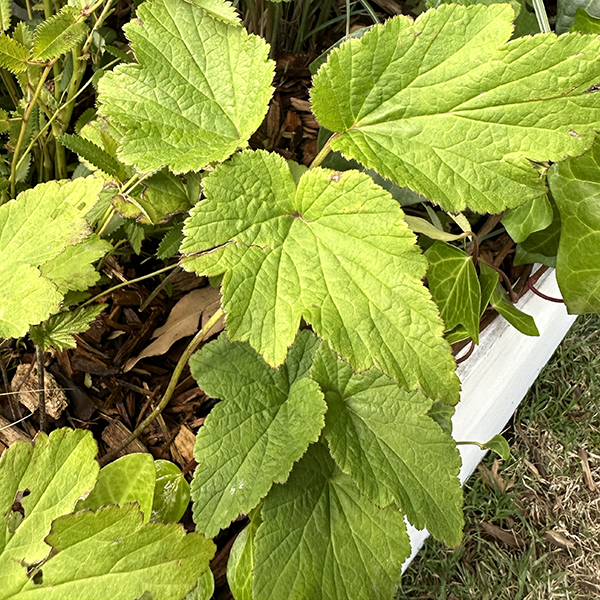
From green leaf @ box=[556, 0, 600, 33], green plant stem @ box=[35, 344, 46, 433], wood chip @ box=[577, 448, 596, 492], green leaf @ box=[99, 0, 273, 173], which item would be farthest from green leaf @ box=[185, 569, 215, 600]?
wood chip @ box=[577, 448, 596, 492]

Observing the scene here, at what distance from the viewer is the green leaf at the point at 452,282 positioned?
0.92 m

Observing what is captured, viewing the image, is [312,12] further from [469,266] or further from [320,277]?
[320,277]

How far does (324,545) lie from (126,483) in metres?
0.28

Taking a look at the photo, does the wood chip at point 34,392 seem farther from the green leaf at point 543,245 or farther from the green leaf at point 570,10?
the green leaf at point 570,10

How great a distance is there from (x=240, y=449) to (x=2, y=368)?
1.38 feet

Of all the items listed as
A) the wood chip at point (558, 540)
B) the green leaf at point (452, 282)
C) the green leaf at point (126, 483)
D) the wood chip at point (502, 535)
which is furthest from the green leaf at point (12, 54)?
the wood chip at point (558, 540)

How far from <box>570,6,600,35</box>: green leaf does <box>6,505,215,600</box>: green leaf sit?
913 millimetres

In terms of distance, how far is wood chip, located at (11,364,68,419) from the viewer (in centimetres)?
94

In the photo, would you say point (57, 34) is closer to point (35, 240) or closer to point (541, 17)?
point (35, 240)

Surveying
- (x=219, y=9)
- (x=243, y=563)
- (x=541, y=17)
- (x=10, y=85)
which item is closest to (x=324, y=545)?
(x=243, y=563)

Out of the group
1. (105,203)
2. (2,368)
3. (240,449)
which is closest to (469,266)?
(240,449)

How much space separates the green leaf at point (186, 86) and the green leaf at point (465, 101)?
0.31 feet

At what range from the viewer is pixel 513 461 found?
154 cm

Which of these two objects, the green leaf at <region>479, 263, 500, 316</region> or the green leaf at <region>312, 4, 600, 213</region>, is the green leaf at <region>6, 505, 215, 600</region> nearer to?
the green leaf at <region>312, 4, 600, 213</region>
